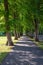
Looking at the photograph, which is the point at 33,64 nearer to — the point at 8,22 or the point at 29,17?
the point at 8,22

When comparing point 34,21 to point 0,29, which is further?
point 34,21

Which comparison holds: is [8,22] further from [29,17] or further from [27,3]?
[29,17]

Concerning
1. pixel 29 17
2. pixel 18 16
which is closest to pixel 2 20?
pixel 29 17

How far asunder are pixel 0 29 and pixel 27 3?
695 centimetres

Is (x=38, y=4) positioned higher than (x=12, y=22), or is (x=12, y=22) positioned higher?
(x=38, y=4)

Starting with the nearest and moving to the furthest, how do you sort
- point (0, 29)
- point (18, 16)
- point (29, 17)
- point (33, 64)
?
point (33, 64)
point (0, 29)
point (29, 17)
point (18, 16)

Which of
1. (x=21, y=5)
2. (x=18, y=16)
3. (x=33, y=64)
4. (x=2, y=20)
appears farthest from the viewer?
(x=18, y=16)

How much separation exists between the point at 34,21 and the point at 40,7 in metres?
7.62

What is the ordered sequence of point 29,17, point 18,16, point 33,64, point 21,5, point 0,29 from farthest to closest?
point 18,16, point 29,17, point 21,5, point 0,29, point 33,64

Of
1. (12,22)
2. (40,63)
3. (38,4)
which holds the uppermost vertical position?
(38,4)

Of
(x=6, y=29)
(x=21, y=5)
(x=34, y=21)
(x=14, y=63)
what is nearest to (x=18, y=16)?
(x=34, y=21)

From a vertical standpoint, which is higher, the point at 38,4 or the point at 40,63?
the point at 38,4

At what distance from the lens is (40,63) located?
12602mm

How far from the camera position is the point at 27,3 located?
29359 millimetres
